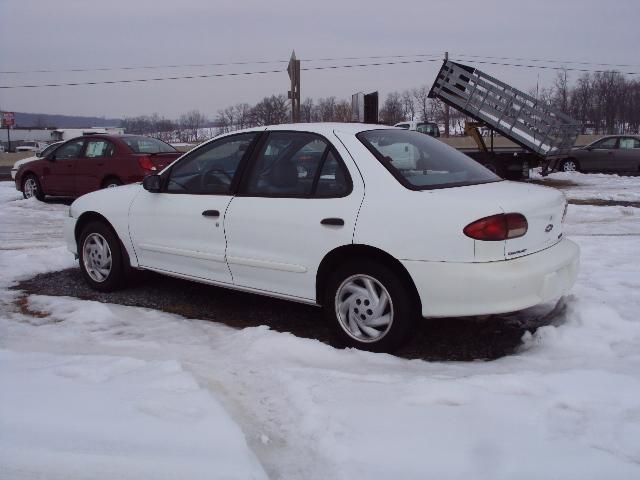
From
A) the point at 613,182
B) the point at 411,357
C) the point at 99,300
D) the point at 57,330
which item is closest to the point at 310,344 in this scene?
the point at 411,357

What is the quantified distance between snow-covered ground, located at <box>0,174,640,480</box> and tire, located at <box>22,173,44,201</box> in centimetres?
956

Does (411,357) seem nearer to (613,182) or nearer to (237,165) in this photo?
(237,165)

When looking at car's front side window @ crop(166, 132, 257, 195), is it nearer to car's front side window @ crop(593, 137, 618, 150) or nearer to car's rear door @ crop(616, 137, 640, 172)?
car's front side window @ crop(593, 137, 618, 150)

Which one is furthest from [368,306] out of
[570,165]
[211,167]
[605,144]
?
[605,144]

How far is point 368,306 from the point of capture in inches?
157

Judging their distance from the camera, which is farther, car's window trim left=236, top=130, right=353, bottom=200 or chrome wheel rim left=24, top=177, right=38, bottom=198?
chrome wheel rim left=24, top=177, right=38, bottom=198

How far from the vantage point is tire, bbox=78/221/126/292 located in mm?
5496

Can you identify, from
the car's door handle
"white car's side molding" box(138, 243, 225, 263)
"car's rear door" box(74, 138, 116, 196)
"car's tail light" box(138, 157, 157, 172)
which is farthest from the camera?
"car's rear door" box(74, 138, 116, 196)

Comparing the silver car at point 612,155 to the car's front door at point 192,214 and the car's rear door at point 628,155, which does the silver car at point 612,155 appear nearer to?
the car's rear door at point 628,155

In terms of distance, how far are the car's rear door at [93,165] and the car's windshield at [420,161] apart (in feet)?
27.5

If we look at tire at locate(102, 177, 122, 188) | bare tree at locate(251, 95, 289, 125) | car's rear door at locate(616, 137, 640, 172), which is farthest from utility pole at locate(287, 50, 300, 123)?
bare tree at locate(251, 95, 289, 125)

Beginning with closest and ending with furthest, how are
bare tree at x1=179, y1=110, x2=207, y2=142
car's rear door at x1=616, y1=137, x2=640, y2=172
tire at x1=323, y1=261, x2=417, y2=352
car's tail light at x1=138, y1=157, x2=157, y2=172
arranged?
tire at x1=323, y1=261, x2=417, y2=352
car's tail light at x1=138, y1=157, x2=157, y2=172
car's rear door at x1=616, y1=137, x2=640, y2=172
bare tree at x1=179, y1=110, x2=207, y2=142

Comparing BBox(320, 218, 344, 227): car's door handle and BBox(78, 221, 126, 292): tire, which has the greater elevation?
BBox(320, 218, 344, 227): car's door handle

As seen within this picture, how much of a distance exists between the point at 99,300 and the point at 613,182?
1577 cm
